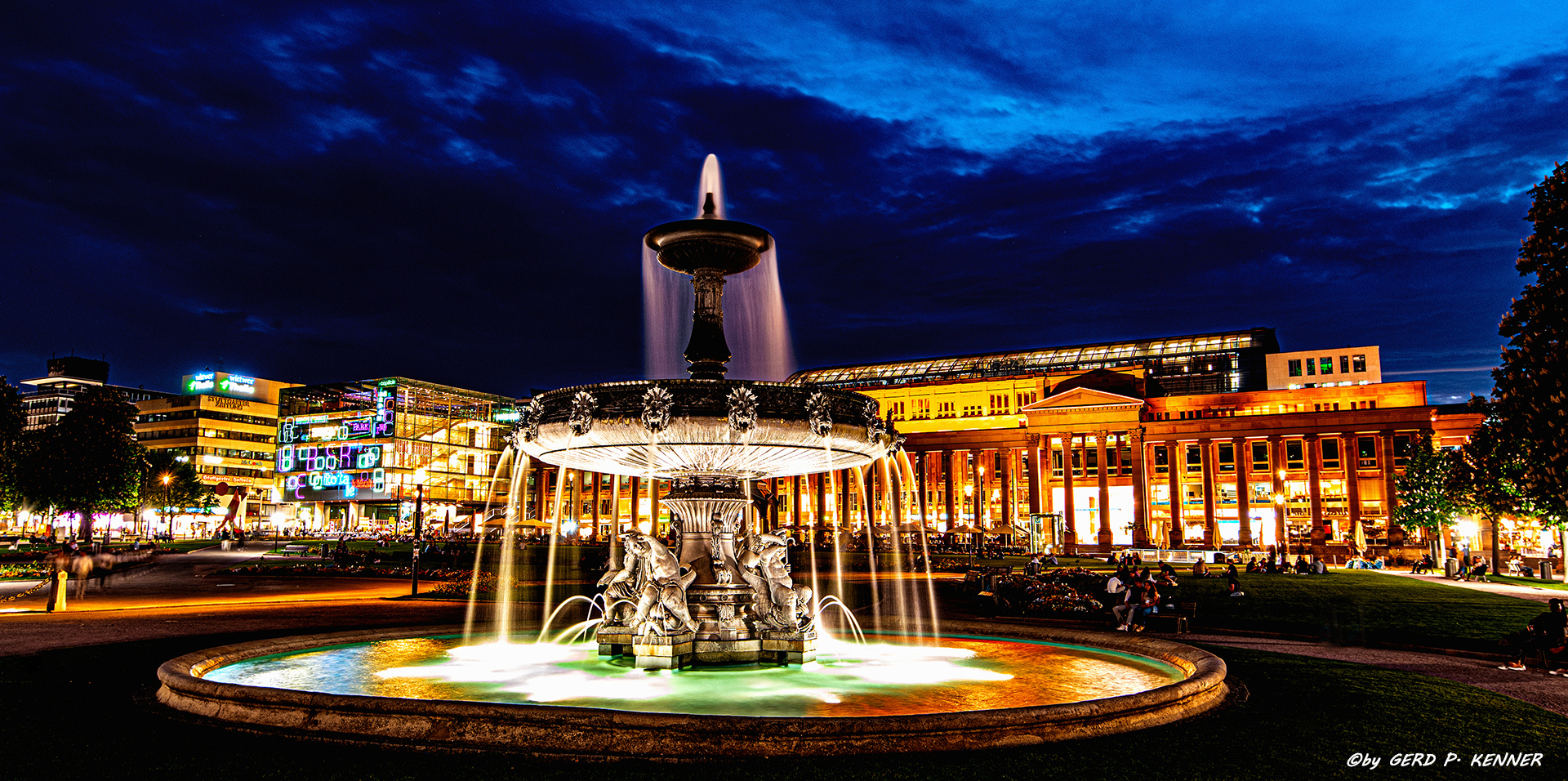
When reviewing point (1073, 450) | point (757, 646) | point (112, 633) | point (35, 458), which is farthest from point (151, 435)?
point (757, 646)

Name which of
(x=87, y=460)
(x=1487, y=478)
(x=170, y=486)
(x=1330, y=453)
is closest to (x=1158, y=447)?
(x=1330, y=453)

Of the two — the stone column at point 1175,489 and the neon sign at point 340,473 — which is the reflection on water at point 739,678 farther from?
the neon sign at point 340,473

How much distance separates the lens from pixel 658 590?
476 inches

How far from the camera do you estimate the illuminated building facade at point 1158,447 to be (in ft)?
274

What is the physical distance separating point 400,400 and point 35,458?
94.3 metres

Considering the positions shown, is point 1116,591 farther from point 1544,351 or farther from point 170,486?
point 170,486

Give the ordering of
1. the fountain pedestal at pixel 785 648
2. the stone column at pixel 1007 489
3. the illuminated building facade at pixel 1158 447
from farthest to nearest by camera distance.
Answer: the stone column at pixel 1007 489 → the illuminated building facade at pixel 1158 447 → the fountain pedestal at pixel 785 648

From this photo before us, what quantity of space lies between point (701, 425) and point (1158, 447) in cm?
9755

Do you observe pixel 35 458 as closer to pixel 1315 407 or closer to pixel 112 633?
pixel 112 633

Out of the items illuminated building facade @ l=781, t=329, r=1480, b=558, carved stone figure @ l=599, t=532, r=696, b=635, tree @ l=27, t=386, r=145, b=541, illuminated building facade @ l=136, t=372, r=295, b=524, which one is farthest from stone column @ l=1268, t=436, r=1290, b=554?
illuminated building facade @ l=136, t=372, r=295, b=524

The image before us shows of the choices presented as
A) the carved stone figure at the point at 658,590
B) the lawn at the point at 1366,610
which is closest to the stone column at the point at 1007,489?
the lawn at the point at 1366,610

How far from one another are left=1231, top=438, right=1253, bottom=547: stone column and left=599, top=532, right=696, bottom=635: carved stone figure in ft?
259

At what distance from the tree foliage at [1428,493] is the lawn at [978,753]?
42700 millimetres

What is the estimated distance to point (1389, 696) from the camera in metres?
11.4
